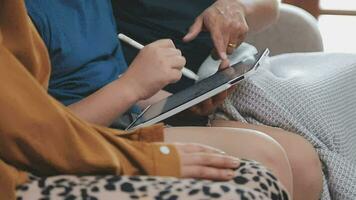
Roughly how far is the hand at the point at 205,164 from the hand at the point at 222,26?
0.39 metres

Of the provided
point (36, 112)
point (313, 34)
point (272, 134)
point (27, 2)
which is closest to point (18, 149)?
point (36, 112)

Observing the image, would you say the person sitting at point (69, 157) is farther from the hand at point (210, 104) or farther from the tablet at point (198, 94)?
the hand at point (210, 104)

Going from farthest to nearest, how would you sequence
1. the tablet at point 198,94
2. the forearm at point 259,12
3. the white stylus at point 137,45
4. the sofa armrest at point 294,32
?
1. the sofa armrest at point 294,32
2. the forearm at point 259,12
3. the white stylus at point 137,45
4. the tablet at point 198,94

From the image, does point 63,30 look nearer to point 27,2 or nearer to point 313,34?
point 27,2

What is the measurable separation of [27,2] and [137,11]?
13.5 inches

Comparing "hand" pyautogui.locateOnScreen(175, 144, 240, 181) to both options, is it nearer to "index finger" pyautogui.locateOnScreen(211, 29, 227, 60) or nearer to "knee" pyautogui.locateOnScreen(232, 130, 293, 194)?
"knee" pyautogui.locateOnScreen(232, 130, 293, 194)

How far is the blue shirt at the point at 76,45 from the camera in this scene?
97cm

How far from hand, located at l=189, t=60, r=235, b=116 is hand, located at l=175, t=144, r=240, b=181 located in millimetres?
323

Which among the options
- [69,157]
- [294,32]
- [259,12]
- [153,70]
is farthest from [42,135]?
[294,32]

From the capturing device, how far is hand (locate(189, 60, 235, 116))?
1.12 meters

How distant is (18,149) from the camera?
27.2 inches

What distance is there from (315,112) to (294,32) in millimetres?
472

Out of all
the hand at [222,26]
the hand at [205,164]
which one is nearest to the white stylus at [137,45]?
the hand at [222,26]

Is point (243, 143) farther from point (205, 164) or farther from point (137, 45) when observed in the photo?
point (137, 45)
